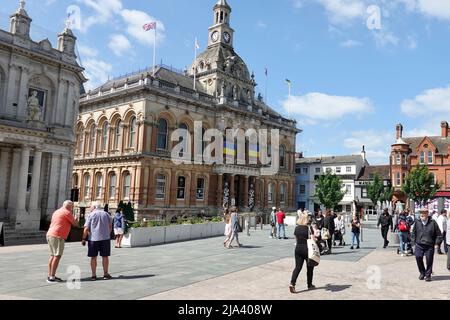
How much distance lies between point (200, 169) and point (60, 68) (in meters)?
18.7

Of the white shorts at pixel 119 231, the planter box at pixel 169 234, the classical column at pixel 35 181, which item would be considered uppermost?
the classical column at pixel 35 181

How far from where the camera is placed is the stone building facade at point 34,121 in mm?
21281

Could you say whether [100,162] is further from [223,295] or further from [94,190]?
[223,295]

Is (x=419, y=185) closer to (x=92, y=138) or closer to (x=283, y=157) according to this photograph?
(x=283, y=157)

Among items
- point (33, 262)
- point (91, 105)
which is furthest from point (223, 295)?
point (91, 105)

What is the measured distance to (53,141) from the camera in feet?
78.9

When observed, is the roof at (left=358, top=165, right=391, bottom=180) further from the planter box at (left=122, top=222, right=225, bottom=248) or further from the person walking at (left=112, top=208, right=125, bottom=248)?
the person walking at (left=112, top=208, right=125, bottom=248)

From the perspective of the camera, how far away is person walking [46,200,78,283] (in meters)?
9.72

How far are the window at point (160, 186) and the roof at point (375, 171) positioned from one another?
35722 mm

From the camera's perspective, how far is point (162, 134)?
37562mm

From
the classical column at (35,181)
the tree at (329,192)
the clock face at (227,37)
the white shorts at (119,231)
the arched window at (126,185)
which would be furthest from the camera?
the clock face at (227,37)

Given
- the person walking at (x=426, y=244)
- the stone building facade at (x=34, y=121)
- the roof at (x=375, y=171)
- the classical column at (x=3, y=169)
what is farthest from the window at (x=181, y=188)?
the roof at (x=375, y=171)

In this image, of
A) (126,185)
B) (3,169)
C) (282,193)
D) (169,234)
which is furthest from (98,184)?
(282,193)

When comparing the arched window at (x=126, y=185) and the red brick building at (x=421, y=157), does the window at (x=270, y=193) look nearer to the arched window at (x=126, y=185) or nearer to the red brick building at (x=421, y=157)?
the red brick building at (x=421, y=157)
